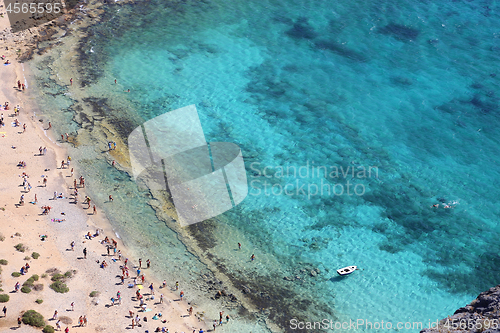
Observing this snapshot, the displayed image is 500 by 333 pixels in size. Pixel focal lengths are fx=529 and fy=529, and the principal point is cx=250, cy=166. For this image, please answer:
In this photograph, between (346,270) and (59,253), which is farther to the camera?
(346,270)

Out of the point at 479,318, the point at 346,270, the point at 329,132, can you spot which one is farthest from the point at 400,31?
the point at 479,318

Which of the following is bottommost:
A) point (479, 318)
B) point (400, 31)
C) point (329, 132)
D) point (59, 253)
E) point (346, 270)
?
point (59, 253)

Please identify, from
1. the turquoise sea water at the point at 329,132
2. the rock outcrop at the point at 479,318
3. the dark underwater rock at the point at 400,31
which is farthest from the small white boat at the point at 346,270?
the dark underwater rock at the point at 400,31

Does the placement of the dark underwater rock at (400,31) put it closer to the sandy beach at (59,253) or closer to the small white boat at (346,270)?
the small white boat at (346,270)

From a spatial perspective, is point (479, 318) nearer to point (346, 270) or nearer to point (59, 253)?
point (346, 270)

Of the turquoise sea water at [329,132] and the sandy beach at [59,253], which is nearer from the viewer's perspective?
the sandy beach at [59,253]

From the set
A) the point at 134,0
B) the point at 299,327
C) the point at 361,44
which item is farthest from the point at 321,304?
the point at 134,0

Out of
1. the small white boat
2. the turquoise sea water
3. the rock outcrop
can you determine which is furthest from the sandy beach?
the rock outcrop
